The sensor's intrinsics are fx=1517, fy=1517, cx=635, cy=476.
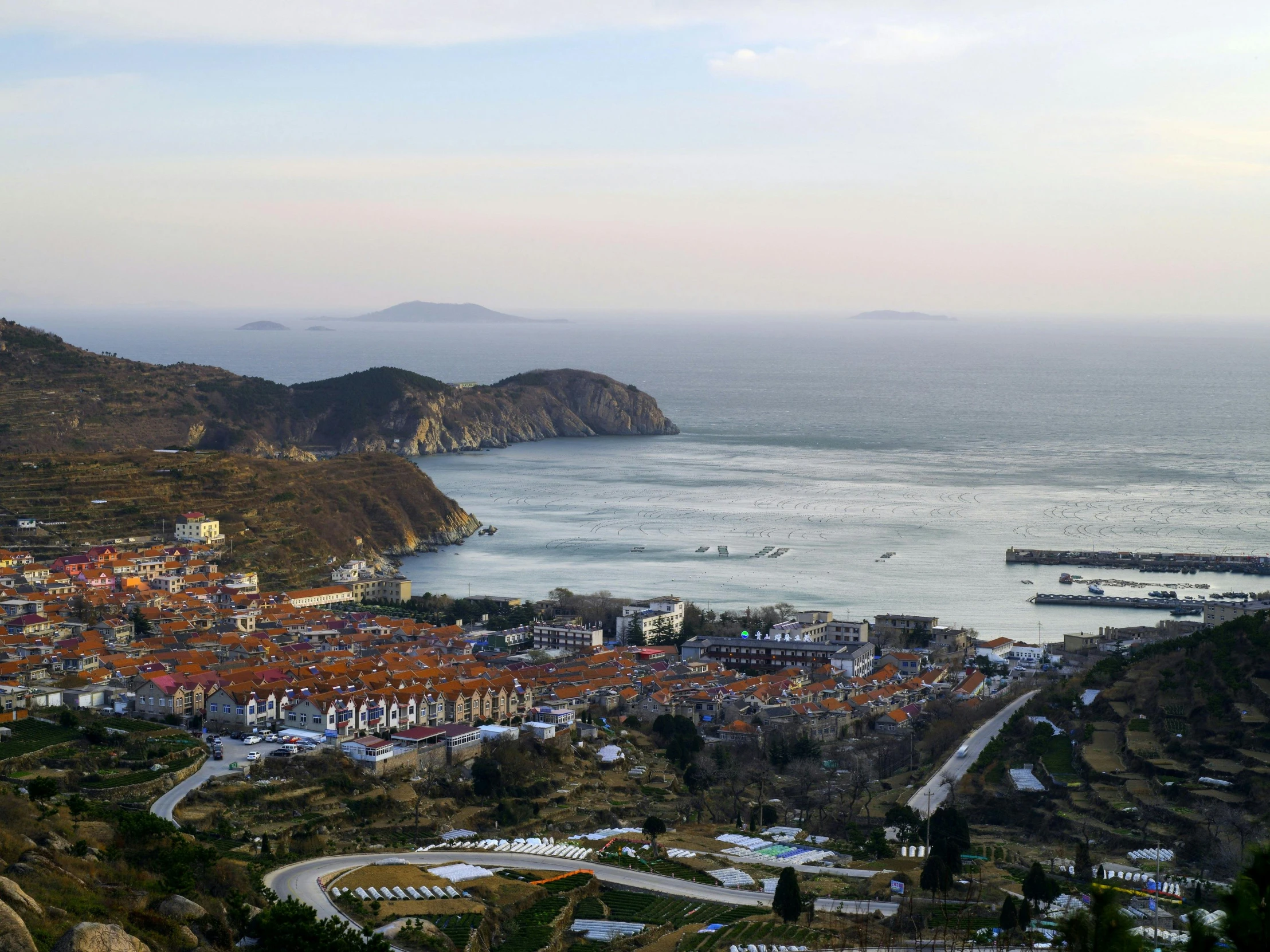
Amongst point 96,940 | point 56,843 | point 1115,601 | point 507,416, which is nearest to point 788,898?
point 56,843

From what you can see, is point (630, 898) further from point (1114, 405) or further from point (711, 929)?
point (1114, 405)

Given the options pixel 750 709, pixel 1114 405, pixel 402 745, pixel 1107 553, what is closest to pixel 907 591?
pixel 1107 553

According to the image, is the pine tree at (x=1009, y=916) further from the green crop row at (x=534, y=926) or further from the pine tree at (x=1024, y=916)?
the green crop row at (x=534, y=926)

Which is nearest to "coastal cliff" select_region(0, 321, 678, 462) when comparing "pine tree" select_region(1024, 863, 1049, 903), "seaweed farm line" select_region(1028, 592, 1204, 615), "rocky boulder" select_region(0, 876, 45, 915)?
"seaweed farm line" select_region(1028, 592, 1204, 615)

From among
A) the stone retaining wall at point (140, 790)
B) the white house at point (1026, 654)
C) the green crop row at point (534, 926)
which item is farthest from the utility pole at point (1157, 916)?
the white house at point (1026, 654)

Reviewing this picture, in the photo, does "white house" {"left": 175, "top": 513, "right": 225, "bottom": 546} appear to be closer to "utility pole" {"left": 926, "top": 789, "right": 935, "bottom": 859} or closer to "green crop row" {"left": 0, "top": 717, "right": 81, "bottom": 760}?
"green crop row" {"left": 0, "top": 717, "right": 81, "bottom": 760}

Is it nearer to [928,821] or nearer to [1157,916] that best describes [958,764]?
[928,821]
